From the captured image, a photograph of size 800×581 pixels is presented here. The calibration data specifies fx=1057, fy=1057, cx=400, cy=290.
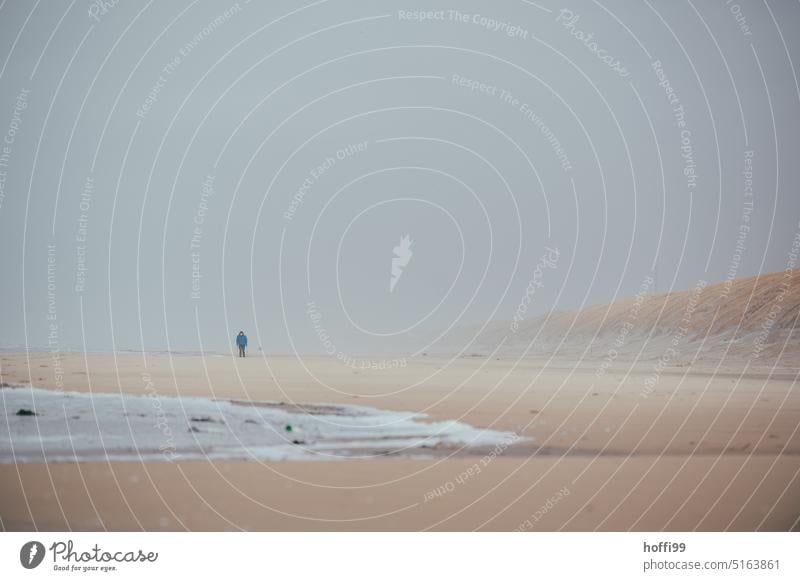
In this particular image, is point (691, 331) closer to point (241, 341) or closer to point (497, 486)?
point (241, 341)

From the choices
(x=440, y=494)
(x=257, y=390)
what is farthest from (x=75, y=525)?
(x=257, y=390)

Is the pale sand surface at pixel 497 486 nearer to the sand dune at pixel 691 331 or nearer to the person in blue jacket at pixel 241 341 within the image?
the person in blue jacket at pixel 241 341

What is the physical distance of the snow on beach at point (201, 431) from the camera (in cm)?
1172

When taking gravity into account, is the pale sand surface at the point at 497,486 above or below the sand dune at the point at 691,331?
below

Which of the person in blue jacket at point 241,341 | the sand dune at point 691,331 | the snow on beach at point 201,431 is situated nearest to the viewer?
the snow on beach at point 201,431

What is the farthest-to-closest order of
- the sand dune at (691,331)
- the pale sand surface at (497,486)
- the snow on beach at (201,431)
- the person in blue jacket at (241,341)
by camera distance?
the sand dune at (691,331), the person in blue jacket at (241,341), the snow on beach at (201,431), the pale sand surface at (497,486)

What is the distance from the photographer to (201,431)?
13008mm

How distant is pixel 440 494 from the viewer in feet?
33.6

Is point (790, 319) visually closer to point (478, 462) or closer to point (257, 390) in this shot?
point (257, 390)

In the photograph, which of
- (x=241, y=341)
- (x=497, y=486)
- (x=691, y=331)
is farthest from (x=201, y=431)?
(x=691, y=331)

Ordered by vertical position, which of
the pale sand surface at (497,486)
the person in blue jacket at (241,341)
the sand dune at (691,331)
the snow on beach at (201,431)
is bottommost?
the pale sand surface at (497,486)

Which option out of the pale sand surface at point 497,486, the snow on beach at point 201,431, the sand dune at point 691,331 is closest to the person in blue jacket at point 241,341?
the sand dune at point 691,331

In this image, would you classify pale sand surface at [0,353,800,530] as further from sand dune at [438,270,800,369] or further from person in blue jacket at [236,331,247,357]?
sand dune at [438,270,800,369]

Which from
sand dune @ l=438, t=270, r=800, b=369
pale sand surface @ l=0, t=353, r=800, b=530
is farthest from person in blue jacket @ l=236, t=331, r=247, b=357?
pale sand surface @ l=0, t=353, r=800, b=530
